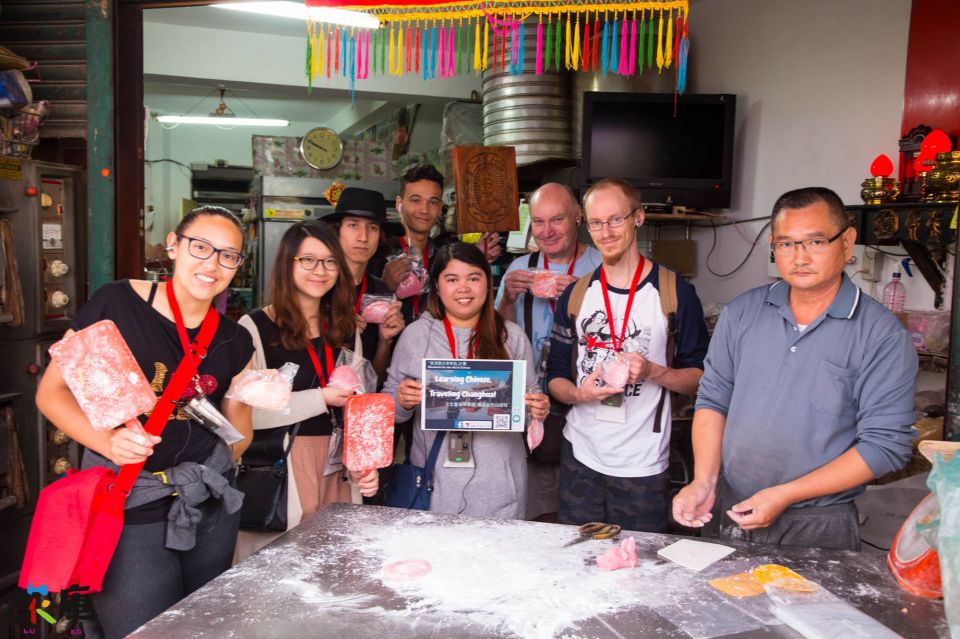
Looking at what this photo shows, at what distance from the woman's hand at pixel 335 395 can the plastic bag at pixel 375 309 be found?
522mm

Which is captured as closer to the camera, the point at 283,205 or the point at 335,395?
the point at 335,395

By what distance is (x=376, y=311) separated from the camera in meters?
3.13

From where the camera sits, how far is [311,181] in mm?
8602

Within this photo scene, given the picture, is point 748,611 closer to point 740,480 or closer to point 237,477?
point 740,480

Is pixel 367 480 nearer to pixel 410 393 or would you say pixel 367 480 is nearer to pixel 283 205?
pixel 410 393

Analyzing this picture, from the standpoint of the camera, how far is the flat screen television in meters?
5.43

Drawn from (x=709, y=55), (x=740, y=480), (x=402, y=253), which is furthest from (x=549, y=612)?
(x=709, y=55)

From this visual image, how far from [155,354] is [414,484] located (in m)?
1.08

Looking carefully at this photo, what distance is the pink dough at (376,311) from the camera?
313 centimetres

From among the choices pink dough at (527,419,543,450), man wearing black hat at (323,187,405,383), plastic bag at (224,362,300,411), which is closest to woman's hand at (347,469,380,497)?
plastic bag at (224,362,300,411)

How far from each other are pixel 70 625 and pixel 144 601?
0.19m

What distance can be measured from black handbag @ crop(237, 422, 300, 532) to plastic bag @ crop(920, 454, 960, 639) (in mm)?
1950

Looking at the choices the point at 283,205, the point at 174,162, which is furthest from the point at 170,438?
the point at 174,162

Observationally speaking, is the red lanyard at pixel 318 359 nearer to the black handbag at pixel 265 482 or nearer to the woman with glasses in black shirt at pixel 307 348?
the woman with glasses in black shirt at pixel 307 348
